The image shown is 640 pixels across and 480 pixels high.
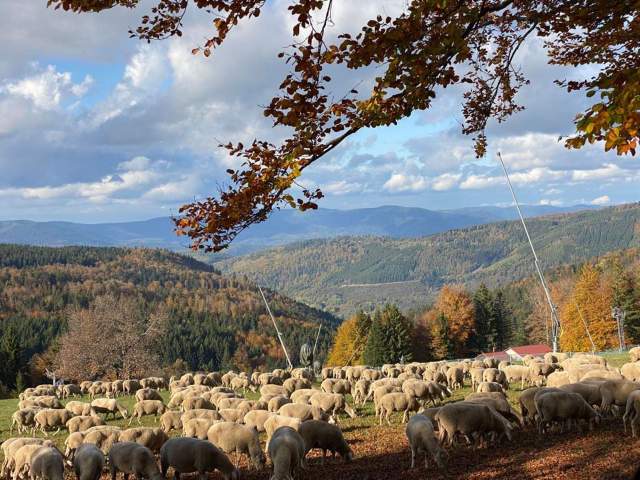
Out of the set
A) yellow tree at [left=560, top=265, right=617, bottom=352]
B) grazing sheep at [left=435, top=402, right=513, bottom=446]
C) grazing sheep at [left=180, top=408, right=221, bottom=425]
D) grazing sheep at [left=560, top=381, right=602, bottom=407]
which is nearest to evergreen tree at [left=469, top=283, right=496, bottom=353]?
yellow tree at [left=560, top=265, right=617, bottom=352]

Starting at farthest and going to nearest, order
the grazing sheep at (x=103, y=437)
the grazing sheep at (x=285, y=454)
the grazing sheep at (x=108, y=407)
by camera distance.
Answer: the grazing sheep at (x=108, y=407) → the grazing sheep at (x=103, y=437) → the grazing sheep at (x=285, y=454)

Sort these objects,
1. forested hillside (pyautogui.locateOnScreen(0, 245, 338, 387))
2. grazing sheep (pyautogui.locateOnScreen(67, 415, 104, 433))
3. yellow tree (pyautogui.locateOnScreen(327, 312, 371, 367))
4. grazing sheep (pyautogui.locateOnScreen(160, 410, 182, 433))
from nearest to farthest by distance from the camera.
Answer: grazing sheep (pyautogui.locateOnScreen(67, 415, 104, 433))
grazing sheep (pyautogui.locateOnScreen(160, 410, 182, 433))
yellow tree (pyautogui.locateOnScreen(327, 312, 371, 367))
forested hillside (pyautogui.locateOnScreen(0, 245, 338, 387))

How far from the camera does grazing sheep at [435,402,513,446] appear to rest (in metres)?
15.1

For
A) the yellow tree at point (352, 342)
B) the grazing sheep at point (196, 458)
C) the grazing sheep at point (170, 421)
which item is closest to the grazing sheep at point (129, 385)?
the grazing sheep at point (170, 421)

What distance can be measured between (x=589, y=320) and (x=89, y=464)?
234ft

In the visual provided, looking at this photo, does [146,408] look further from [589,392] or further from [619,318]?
[619,318]

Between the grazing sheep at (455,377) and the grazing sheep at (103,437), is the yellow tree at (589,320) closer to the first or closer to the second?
the grazing sheep at (455,377)

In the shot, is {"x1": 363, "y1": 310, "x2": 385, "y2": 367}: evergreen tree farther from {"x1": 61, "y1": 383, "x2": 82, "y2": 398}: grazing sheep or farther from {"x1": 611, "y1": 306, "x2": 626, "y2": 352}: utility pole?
{"x1": 61, "y1": 383, "x2": 82, "y2": 398}: grazing sheep

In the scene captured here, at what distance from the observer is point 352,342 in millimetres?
90562

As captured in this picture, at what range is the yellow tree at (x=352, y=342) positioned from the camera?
88562 millimetres

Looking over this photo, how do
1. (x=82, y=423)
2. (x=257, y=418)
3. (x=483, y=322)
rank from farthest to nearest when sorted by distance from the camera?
(x=483, y=322) < (x=82, y=423) < (x=257, y=418)

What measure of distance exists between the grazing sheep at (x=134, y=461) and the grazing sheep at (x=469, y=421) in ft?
22.2

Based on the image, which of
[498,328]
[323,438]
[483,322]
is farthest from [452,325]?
[323,438]

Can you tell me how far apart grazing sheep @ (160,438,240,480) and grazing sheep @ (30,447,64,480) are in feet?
7.54
